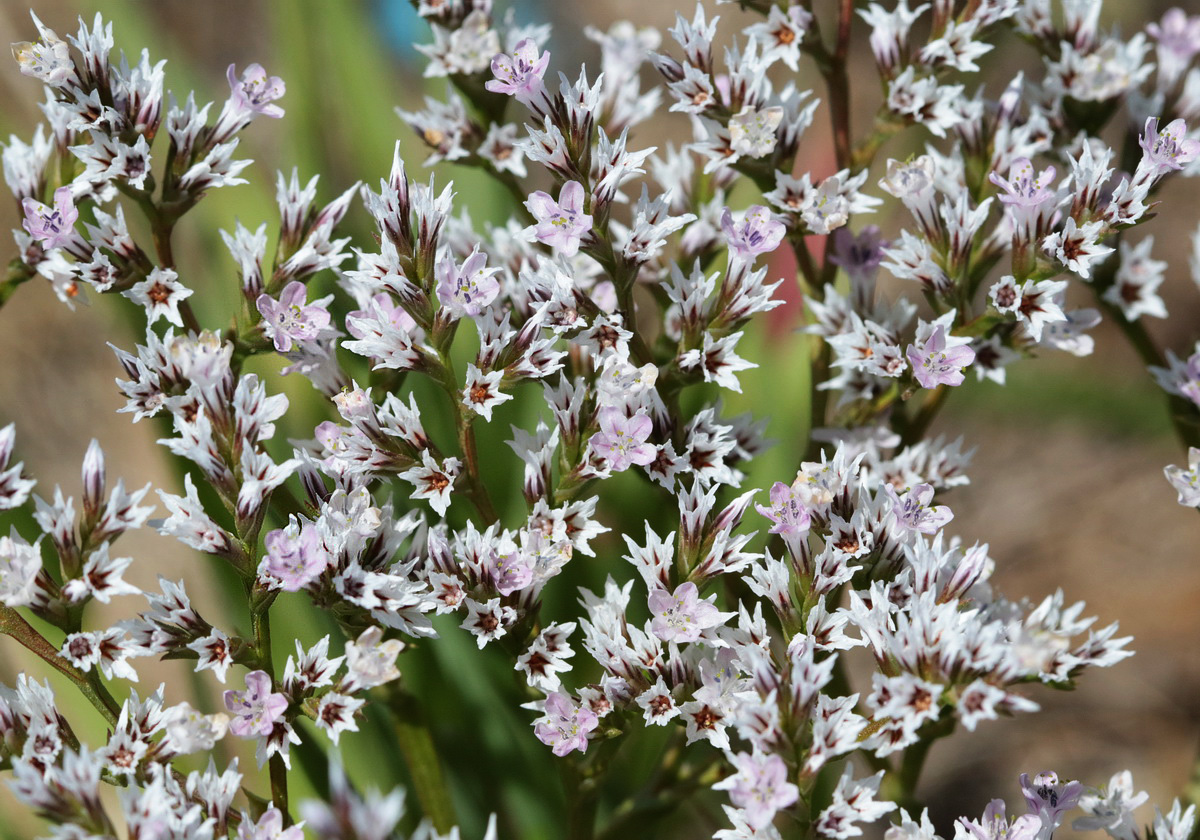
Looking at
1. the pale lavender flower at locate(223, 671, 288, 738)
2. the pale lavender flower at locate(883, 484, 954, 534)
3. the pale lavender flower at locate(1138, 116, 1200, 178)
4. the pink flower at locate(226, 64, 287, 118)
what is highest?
the pale lavender flower at locate(1138, 116, 1200, 178)

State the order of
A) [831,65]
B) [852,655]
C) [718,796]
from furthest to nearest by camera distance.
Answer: [852,655], [718,796], [831,65]

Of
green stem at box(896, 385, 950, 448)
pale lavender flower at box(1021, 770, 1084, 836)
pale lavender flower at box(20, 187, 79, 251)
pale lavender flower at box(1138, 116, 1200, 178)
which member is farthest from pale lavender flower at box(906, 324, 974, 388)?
pale lavender flower at box(20, 187, 79, 251)

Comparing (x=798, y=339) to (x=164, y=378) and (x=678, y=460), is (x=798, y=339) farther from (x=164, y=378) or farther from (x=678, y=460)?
(x=164, y=378)

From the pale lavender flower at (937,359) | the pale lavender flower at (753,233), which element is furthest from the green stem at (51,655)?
the pale lavender flower at (937,359)

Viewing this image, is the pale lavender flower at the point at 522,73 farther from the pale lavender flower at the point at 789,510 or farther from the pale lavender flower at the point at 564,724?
the pale lavender flower at the point at 564,724

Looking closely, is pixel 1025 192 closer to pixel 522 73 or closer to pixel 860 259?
pixel 860 259

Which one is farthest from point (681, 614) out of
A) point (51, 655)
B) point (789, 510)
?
point (51, 655)

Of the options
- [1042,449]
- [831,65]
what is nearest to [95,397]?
[831,65]

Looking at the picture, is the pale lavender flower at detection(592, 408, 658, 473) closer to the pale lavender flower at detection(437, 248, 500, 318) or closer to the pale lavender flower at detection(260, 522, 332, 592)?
the pale lavender flower at detection(437, 248, 500, 318)
